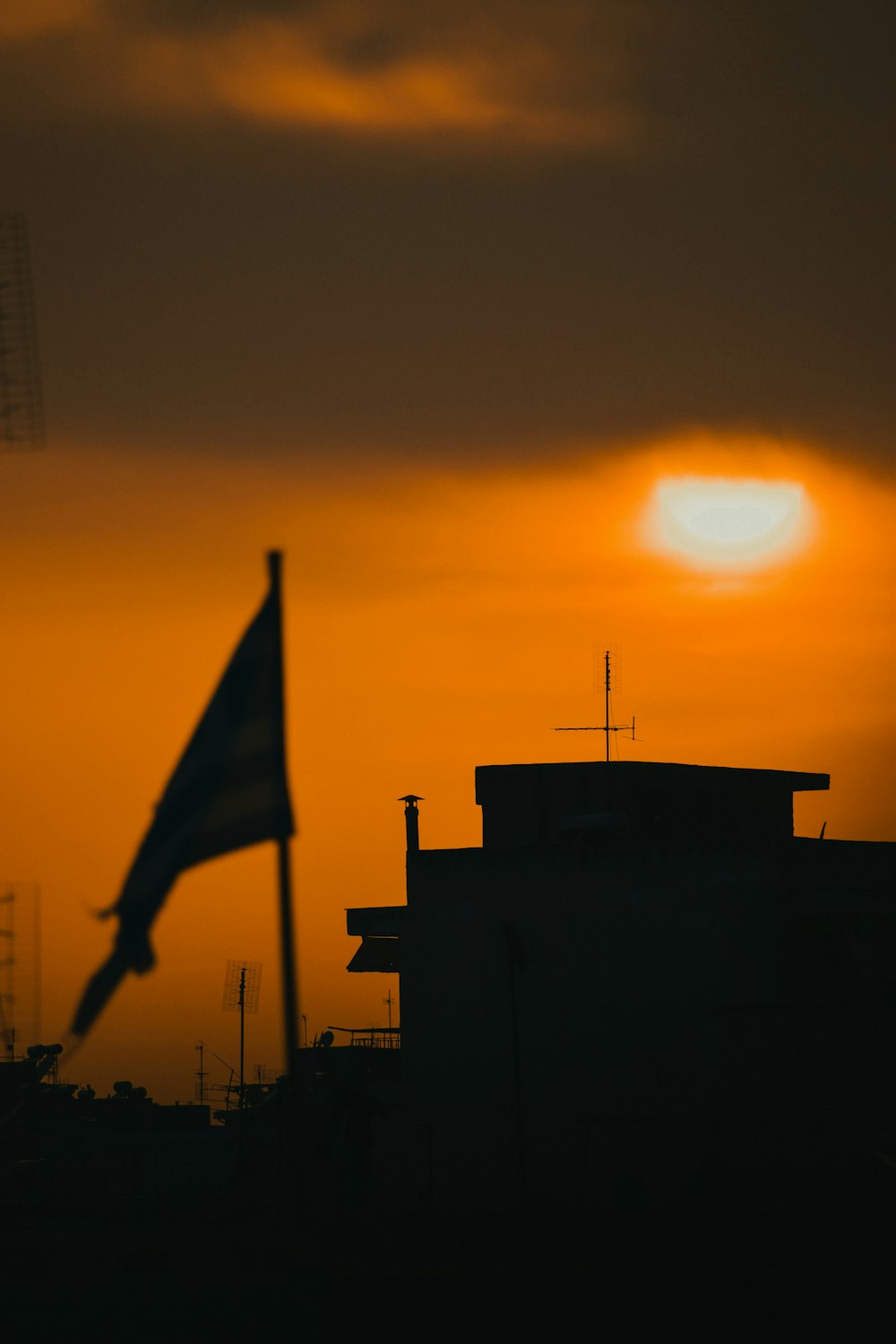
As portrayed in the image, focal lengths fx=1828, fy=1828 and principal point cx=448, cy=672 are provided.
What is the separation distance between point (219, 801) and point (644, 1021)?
3398 cm

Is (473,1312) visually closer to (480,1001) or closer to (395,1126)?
(395,1126)

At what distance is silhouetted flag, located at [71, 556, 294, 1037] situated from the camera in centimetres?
1542

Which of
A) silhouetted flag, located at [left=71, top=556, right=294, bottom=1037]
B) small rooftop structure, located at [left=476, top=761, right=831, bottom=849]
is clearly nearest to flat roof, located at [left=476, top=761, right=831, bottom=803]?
small rooftop structure, located at [left=476, top=761, right=831, bottom=849]

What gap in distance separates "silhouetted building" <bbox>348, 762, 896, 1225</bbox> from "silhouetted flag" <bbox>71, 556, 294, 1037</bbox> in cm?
2208

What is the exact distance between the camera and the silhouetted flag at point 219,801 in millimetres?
15422

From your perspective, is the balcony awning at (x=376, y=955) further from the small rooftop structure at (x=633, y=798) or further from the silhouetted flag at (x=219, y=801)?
the silhouetted flag at (x=219, y=801)

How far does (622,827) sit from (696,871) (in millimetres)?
3938

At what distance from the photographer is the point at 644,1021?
1882 inches

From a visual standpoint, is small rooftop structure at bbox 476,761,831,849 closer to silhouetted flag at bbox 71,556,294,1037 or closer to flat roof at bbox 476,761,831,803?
flat roof at bbox 476,761,831,803

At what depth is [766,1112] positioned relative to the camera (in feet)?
124

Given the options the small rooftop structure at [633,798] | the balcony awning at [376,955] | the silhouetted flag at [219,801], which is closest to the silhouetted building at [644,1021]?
the small rooftop structure at [633,798]

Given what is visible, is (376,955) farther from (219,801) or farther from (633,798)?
(219,801)

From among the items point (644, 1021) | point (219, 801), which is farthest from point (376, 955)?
point (219, 801)

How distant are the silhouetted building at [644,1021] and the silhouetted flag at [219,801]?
72.4ft
